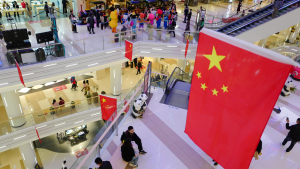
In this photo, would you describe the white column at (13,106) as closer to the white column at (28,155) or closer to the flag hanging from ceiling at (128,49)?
the white column at (28,155)

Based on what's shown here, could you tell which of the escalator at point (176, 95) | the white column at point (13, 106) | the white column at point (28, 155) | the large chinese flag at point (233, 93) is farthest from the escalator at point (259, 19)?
the white column at point (28, 155)

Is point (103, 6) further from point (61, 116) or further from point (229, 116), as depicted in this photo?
point (229, 116)

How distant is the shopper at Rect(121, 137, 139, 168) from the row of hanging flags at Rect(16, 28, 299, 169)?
1.68m

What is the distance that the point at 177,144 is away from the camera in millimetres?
6309

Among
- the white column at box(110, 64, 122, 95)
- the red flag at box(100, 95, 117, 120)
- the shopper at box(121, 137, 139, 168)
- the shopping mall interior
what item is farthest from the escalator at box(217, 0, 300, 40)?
Result: the shopper at box(121, 137, 139, 168)

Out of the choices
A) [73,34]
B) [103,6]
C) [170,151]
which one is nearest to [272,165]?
[170,151]

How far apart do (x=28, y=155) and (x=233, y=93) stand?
43.6ft

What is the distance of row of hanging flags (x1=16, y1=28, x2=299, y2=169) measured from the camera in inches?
121

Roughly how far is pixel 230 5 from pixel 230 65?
86.8 ft

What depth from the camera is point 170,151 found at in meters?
6.07

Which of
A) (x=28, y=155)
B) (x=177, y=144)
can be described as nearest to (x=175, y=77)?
(x=177, y=144)

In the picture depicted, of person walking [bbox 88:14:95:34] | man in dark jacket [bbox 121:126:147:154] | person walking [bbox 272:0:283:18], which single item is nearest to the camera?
man in dark jacket [bbox 121:126:147:154]

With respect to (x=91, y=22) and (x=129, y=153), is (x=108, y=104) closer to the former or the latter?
(x=129, y=153)

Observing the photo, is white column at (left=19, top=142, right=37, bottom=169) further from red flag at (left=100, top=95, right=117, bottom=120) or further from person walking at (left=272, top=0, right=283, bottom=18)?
person walking at (left=272, top=0, right=283, bottom=18)
